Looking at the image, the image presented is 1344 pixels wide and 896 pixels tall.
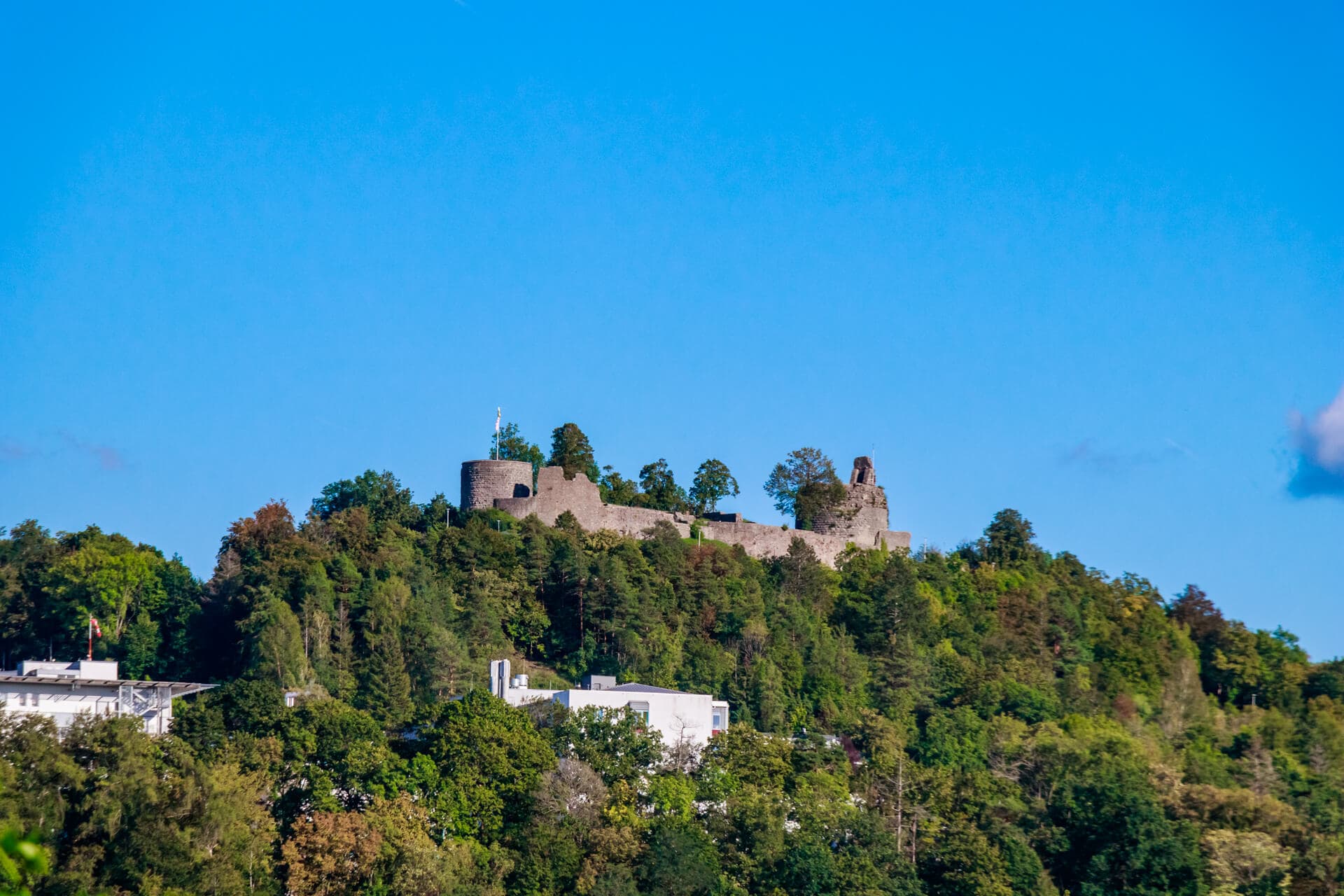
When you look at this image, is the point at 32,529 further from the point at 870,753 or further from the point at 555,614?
the point at 870,753

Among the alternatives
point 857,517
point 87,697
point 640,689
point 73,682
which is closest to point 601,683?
point 640,689

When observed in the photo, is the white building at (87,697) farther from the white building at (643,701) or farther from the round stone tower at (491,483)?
the round stone tower at (491,483)

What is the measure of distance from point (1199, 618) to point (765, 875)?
119 feet

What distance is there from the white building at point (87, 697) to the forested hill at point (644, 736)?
143 cm

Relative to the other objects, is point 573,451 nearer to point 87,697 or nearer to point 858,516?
point 858,516

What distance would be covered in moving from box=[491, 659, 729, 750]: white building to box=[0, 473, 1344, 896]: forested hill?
1.27 metres

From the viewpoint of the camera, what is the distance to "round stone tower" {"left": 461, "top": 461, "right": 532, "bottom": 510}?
58.2 meters

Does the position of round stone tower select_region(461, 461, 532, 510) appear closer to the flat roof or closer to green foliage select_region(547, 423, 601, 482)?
green foliage select_region(547, 423, 601, 482)

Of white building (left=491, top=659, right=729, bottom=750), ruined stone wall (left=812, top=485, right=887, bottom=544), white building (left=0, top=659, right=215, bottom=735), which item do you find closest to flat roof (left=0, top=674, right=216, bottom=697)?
white building (left=0, top=659, right=215, bottom=735)

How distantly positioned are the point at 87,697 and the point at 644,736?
42.7 ft

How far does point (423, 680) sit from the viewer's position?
161ft

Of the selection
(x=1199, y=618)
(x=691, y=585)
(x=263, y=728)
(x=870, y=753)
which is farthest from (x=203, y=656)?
(x=1199, y=618)

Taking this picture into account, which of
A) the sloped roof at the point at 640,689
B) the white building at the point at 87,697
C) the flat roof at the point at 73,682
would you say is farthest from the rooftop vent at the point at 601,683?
the white building at the point at 87,697

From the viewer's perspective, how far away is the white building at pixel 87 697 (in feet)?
136
